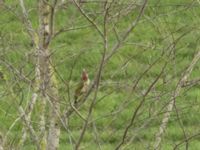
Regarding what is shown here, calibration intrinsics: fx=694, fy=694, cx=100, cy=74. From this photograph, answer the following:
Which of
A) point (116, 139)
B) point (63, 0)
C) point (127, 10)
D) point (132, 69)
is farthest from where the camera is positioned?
point (132, 69)

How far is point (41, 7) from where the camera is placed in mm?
4176

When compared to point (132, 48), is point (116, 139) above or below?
A: below

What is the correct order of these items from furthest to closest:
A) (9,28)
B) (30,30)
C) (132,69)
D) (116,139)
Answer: (9,28) < (132,69) < (116,139) < (30,30)

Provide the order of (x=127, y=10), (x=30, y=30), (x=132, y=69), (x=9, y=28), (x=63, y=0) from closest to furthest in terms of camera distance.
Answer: (x=127, y=10) → (x=30, y=30) → (x=63, y=0) → (x=132, y=69) → (x=9, y=28)

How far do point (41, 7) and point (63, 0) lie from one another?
0.20 meters

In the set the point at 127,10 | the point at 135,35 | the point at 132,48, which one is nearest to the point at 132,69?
the point at 132,48

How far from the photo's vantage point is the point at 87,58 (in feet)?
32.9

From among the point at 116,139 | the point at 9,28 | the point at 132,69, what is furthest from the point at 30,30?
the point at 9,28

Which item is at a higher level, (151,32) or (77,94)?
(151,32)

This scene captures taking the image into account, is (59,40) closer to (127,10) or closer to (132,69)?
(132,69)

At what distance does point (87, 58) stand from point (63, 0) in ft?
18.7

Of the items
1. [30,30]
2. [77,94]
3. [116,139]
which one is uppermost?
[30,30]

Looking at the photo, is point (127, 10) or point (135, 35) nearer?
point (127, 10)

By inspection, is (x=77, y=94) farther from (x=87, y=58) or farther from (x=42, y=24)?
(x=87, y=58)
